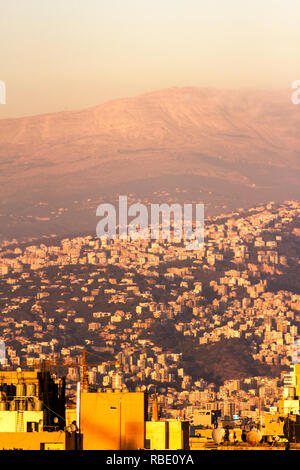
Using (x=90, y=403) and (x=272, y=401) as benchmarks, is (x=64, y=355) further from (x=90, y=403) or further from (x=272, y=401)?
(x=90, y=403)

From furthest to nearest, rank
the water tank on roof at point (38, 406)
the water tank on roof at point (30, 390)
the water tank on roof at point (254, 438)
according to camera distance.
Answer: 1. the water tank on roof at point (30, 390)
2. the water tank on roof at point (38, 406)
3. the water tank on roof at point (254, 438)

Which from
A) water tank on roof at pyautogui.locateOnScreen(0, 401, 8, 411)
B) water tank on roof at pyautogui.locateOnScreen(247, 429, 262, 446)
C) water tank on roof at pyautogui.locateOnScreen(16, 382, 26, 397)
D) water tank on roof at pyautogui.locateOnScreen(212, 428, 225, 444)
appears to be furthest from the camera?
water tank on roof at pyautogui.locateOnScreen(16, 382, 26, 397)

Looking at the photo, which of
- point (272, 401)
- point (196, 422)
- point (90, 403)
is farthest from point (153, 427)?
point (272, 401)

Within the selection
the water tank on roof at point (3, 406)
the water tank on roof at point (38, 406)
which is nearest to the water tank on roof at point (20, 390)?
the water tank on roof at point (38, 406)

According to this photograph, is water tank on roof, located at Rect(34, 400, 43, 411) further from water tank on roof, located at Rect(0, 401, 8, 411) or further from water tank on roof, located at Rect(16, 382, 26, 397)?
water tank on roof, located at Rect(16, 382, 26, 397)

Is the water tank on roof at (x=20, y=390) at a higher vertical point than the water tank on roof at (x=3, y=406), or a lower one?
higher

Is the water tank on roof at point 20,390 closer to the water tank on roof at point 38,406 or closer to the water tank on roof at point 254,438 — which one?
the water tank on roof at point 38,406

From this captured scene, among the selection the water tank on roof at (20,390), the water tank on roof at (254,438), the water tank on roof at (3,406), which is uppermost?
the water tank on roof at (20,390)

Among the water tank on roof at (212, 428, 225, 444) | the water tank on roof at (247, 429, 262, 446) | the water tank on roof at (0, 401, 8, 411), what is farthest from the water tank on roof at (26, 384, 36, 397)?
the water tank on roof at (247, 429, 262, 446)

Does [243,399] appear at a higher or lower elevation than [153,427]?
higher

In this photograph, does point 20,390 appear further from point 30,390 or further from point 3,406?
point 3,406
